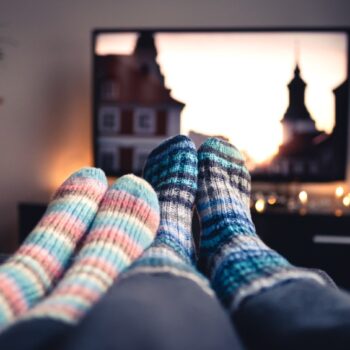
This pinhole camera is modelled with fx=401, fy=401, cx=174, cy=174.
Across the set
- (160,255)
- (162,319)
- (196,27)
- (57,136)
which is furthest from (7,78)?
(162,319)

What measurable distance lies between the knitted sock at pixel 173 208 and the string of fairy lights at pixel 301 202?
653 mm

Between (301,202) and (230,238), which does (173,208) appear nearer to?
(230,238)

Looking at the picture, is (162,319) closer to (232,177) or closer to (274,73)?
(232,177)

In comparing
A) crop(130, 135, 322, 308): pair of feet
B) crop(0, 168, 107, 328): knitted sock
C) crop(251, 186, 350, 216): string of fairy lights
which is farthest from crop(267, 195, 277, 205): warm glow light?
crop(0, 168, 107, 328): knitted sock

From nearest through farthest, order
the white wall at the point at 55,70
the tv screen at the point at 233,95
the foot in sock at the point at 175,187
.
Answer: the foot in sock at the point at 175,187 < the tv screen at the point at 233,95 < the white wall at the point at 55,70

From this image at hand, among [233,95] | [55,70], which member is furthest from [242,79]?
[55,70]

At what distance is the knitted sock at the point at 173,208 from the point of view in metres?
0.45

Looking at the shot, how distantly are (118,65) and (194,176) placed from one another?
1.02 m

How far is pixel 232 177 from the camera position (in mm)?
1048

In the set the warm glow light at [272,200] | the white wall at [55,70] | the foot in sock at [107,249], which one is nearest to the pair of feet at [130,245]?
the foot in sock at [107,249]

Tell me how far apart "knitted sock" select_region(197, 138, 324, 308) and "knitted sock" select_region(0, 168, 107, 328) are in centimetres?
21

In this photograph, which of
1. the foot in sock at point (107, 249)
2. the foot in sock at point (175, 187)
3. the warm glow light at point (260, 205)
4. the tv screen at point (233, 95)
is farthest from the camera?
the tv screen at point (233, 95)

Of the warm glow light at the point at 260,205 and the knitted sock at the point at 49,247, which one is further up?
the knitted sock at the point at 49,247

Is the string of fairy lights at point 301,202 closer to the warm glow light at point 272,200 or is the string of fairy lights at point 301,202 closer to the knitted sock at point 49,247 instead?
the warm glow light at point 272,200
